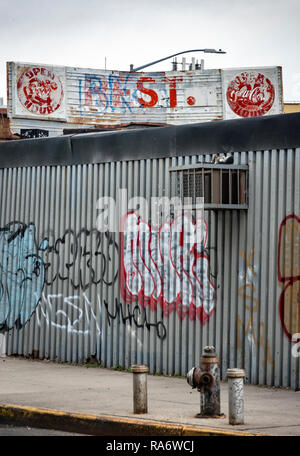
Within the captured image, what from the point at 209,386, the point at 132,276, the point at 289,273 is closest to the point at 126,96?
the point at 132,276

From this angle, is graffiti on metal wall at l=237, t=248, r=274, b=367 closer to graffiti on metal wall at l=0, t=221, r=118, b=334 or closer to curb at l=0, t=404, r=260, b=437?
graffiti on metal wall at l=0, t=221, r=118, b=334

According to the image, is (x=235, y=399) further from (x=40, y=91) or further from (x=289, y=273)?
(x=40, y=91)

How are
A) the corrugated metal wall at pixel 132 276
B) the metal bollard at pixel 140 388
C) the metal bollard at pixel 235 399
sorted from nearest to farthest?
the metal bollard at pixel 235 399 < the metal bollard at pixel 140 388 < the corrugated metal wall at pixel 132 276

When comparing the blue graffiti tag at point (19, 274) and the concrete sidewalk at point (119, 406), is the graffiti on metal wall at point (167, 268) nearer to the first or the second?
the concrete sidewalk at point (119, 406)

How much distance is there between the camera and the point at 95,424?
34.1ft

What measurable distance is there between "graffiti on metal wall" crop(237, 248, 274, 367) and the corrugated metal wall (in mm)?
16

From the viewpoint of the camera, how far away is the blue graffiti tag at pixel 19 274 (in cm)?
1723

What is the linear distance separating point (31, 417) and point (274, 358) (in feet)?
13.6

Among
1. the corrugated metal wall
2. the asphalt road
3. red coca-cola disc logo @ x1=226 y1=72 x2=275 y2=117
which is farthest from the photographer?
red coca-cola disc logo @ x1=226 y1=72 x2=275 y2=117

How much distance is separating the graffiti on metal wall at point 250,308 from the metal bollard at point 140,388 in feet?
11.5

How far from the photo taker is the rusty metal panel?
26.7 m

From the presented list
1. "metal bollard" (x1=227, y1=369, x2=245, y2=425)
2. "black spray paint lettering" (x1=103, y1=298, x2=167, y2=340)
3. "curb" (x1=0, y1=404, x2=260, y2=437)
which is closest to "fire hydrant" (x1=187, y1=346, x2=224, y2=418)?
"metal bollard" (x1=227, y1=369, x2=245, y2=425)

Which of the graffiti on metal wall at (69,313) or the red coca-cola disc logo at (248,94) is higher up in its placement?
the red coca-cola disc logo at (248,94)

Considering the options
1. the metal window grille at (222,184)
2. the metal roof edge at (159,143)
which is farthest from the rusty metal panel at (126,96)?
the metal window grille at (222,184)
